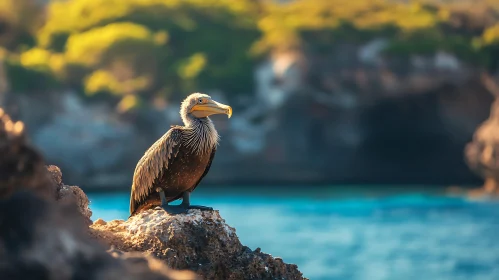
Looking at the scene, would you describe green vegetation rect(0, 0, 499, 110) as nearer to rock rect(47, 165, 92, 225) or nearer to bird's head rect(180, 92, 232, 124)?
bird's head rect(180, 92, 232, 124)

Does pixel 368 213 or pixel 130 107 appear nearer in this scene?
pixel 368 213

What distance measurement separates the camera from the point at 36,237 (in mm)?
3537

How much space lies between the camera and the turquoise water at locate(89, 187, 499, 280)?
19.1 meters

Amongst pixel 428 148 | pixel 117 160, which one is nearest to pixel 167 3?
pixel 117 160

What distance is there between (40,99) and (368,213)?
13.6m

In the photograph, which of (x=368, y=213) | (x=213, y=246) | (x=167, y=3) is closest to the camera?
(x=213, y=246)

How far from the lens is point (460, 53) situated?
109ft

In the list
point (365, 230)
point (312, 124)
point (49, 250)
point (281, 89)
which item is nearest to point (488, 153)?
point (365, 230)

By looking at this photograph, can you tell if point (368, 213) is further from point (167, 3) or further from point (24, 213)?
point (24, 213)

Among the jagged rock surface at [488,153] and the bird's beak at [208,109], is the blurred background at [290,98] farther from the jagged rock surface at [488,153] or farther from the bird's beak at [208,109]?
the bird's beak at [208,109]

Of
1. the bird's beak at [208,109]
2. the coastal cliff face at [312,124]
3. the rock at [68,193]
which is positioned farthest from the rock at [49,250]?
the coastal cliff face at [312,124]

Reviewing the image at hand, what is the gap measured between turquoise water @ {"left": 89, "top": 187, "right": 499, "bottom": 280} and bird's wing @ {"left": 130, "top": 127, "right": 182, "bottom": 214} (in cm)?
1099

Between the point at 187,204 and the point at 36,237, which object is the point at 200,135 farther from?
the point at 36,237

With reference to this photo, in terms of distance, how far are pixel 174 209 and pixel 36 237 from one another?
2702 mm
